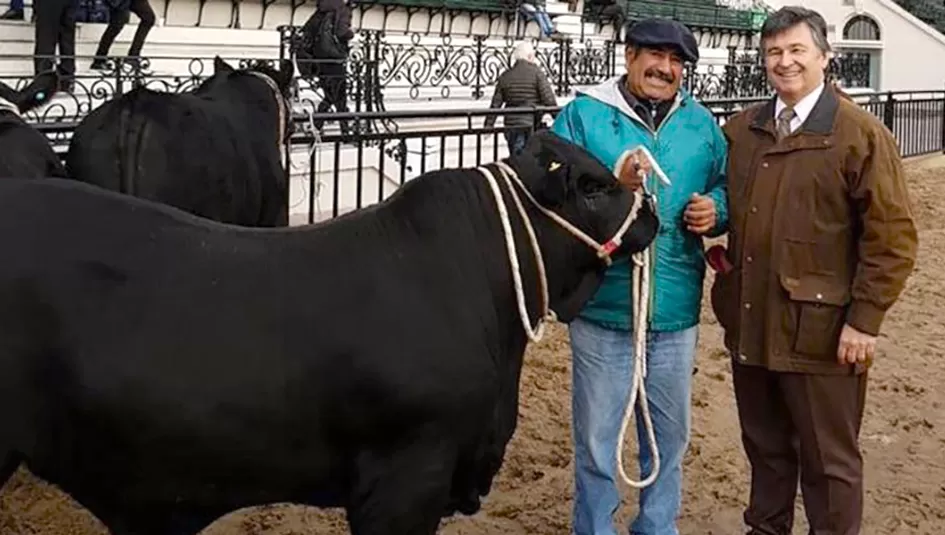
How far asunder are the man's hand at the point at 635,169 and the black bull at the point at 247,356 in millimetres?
673

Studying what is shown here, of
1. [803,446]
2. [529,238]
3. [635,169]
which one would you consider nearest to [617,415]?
[803,446]

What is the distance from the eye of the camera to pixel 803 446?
12.9ft

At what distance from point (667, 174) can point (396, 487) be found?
5.05 feet

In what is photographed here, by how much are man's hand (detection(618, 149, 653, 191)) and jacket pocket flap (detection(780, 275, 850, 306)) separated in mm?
656

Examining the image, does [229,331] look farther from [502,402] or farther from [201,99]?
[201,99]

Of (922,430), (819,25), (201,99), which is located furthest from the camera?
(922,430)

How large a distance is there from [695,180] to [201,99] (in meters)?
2.27

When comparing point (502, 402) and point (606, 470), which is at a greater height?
point (502, 402)

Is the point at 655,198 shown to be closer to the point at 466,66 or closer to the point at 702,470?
the point at 702,470

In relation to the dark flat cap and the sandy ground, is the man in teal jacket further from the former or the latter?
the sandy ground

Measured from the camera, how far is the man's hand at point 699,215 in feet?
12.2

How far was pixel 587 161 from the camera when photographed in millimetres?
3061

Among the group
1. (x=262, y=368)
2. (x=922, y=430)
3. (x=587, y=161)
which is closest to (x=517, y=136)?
(x=922, y=430)

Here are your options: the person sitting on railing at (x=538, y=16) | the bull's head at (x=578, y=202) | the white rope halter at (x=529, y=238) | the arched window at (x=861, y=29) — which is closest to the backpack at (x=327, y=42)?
the person sitting on railing at (x=538, y=16)
